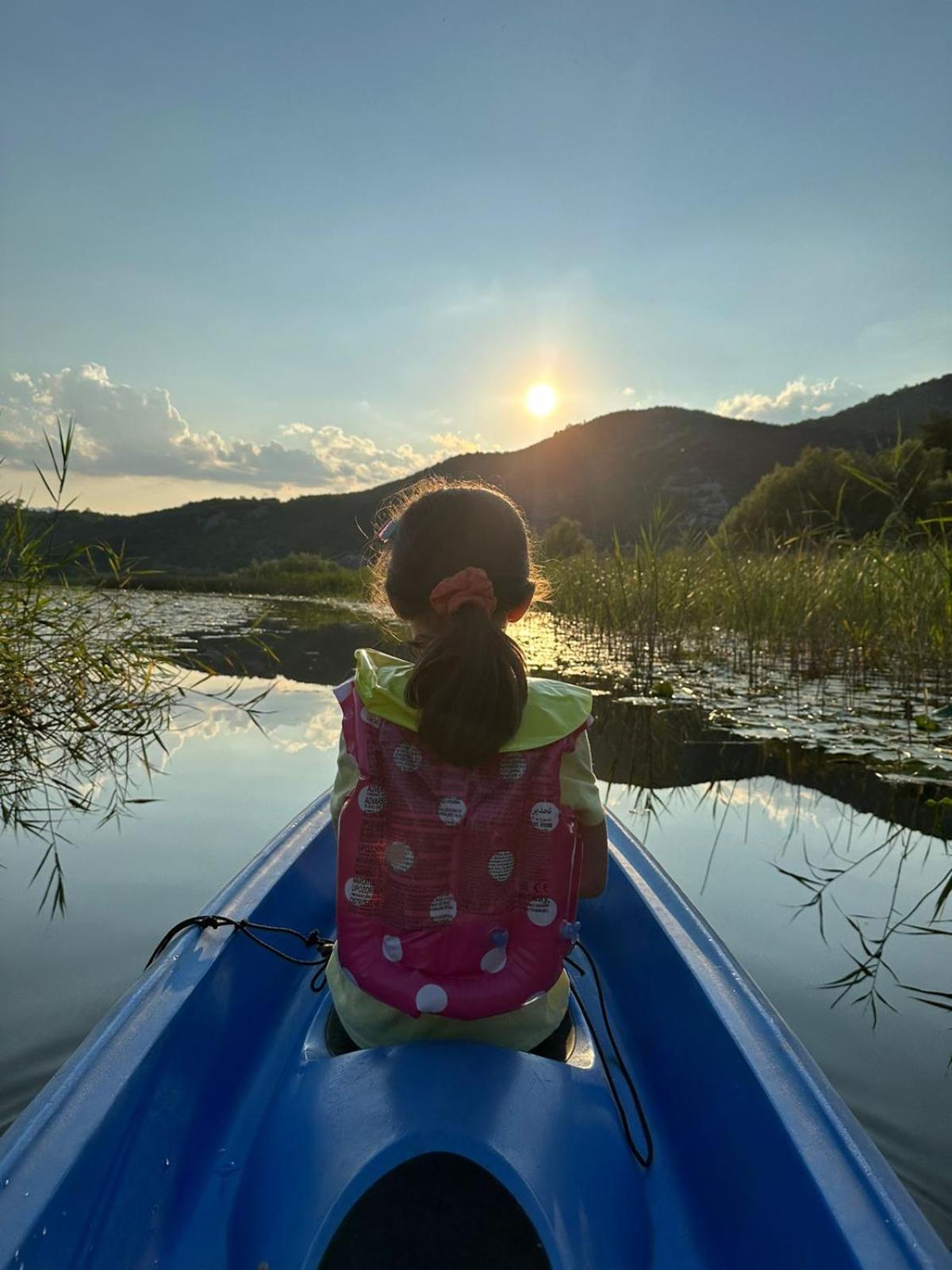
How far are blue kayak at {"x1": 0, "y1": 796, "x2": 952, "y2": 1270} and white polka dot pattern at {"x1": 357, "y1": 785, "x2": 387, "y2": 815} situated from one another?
1.18ft

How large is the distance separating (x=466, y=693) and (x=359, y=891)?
0.40 meters

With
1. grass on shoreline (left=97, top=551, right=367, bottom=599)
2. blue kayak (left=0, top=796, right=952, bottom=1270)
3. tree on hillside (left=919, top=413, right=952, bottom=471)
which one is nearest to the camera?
blue kayak (left=0, top=796, right=952, bottom=1270)

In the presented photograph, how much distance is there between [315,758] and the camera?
160 inches

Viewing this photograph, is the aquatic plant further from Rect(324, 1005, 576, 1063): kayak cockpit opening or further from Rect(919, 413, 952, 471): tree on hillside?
Rect(919, 413, 952, 471): tree on hillside

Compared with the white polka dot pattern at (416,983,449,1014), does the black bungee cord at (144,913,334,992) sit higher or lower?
lower

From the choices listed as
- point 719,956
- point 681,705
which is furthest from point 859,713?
point 719,956

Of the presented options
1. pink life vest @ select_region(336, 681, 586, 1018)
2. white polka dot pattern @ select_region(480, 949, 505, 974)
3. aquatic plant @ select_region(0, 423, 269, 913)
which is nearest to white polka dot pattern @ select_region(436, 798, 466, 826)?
pink life vest @ select_region(336, 681, 586, 1018)

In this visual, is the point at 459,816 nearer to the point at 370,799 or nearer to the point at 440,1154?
the point at 370,799

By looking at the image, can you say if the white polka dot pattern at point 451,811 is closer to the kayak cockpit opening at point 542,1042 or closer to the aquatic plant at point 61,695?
the kayak cockpit opening at point 542,1042

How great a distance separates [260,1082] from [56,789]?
2511 millimetres

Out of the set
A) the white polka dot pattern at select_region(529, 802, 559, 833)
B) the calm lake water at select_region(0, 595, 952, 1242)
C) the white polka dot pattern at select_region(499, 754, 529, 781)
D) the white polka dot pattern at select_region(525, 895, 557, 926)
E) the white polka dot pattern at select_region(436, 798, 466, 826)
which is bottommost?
the calm lake water at select_region(0, 595, 952, 1242)

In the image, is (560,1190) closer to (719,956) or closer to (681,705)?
(719,956)

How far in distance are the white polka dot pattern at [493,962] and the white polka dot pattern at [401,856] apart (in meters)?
0.19

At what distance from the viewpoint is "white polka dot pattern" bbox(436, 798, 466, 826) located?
1267 millimetres
